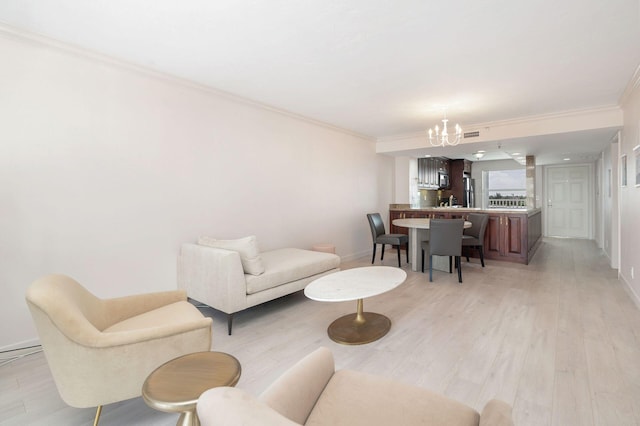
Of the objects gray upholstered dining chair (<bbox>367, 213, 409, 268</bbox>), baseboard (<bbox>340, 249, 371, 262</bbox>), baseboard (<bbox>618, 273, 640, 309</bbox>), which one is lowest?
baseboard (<bbox>618, 273, 640, 309</bbox>)

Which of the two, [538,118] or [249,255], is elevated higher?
[538,118]

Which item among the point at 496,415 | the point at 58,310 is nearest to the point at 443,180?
the point at 496,415

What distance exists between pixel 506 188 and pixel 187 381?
35.6 feet

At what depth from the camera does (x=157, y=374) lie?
129cm

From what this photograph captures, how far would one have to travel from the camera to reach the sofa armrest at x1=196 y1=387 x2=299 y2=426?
64 cm

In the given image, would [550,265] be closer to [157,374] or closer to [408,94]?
[408,94]

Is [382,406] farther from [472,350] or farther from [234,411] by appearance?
[472,350]

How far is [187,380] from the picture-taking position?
1.23 metres

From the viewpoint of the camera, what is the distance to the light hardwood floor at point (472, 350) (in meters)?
1.77

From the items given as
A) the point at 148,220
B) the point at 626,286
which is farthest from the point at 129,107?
the point at 626,286

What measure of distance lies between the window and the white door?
0.80 meters

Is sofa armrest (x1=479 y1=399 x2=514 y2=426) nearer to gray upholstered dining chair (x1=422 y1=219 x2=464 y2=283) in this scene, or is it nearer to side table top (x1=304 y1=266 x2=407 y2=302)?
side table top (x1=304 y1=266 x2=407 y2=302)

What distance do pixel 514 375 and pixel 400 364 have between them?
0.73m

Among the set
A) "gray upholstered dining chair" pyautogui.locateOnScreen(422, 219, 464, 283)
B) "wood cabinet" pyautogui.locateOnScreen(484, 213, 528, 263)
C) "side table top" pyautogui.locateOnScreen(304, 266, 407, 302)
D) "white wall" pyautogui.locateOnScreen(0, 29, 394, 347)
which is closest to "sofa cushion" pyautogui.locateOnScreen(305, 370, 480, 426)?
"side table top" pyautogui.locateOnScreen(304, 266, 407, 302)
